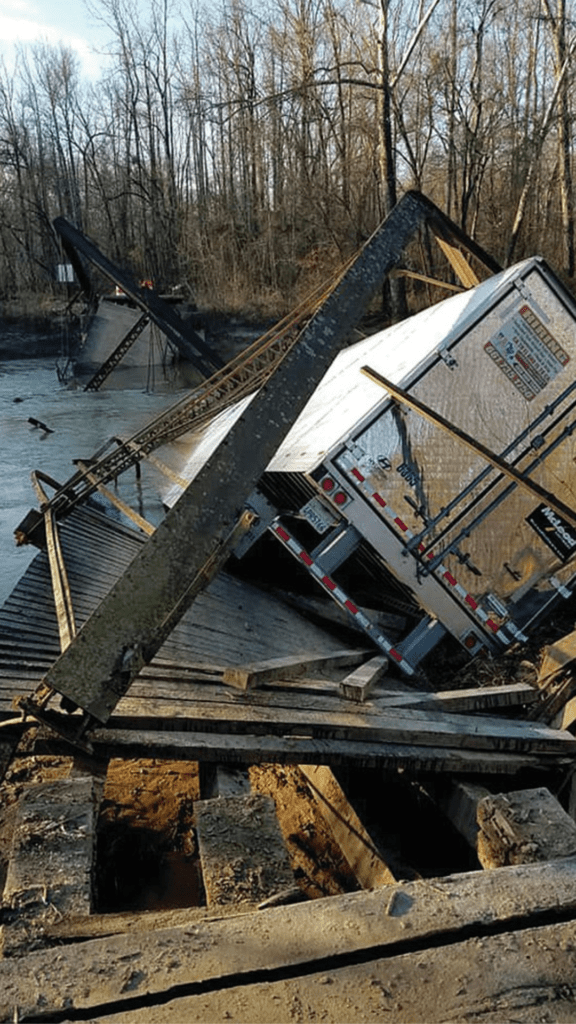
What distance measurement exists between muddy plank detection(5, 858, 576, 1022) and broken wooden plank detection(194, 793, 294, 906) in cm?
23

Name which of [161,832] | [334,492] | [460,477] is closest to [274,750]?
[161,832]

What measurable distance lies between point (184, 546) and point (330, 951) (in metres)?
Result: 1.94

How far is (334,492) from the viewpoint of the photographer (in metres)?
5.64

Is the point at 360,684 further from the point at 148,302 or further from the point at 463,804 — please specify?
the point at 148,302

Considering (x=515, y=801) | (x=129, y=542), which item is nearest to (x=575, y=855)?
(x=515, y=801)

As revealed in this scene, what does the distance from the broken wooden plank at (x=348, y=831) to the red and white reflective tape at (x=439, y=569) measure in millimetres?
1995

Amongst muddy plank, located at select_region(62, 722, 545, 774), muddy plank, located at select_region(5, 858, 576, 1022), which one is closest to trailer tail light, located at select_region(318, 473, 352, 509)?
muddy plank, located at select_region(62, 722, 545, 774)

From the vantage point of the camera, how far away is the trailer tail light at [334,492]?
562cm

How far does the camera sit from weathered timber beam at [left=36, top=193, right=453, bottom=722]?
10.7 feet

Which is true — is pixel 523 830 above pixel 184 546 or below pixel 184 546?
below

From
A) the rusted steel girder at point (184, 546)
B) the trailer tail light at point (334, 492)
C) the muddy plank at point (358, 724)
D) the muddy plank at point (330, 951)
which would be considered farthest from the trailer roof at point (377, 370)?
the muddy plank at point (330, 951)

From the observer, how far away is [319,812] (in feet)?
14.9

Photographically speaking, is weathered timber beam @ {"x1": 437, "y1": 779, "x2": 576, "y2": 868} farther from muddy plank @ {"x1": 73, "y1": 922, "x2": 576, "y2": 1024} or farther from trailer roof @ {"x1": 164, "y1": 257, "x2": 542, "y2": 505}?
trailer roof @ {"x1": 164, "y1": 257, "x2": 542, "y2": 505}

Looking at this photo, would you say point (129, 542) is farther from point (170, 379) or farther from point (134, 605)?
point (170, 379)
